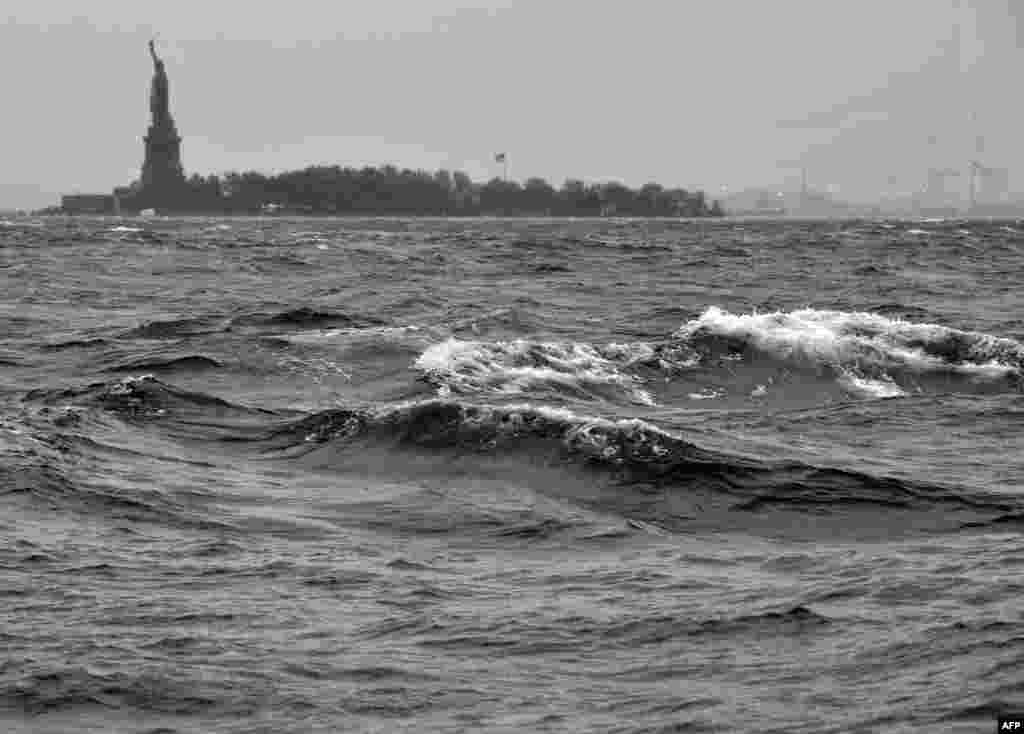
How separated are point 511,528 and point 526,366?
9.07 metres

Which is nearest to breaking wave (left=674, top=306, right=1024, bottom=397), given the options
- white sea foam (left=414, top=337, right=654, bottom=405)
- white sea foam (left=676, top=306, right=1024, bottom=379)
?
white sea foam (left=676, top=306, right=1024, bottom=379)

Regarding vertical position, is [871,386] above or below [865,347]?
below

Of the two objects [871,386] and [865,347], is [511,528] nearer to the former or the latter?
[871,386]

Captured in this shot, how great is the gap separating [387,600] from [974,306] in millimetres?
28114

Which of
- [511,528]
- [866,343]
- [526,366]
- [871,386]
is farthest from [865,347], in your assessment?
[511,528]

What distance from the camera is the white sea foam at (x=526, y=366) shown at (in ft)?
66.1

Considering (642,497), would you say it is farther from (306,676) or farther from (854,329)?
(854,329)

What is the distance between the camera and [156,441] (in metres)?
16.2

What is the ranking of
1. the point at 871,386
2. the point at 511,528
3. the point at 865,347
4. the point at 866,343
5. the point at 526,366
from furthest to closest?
the point at 866,343 < the point at 865,347 < the point at 526,366 < the point at 871,386 < the point at 511,528

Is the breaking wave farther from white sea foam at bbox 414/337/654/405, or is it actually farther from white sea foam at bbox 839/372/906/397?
white sea foam at bbox 414/337/654/405

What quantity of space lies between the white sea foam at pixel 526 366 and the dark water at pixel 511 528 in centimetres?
7

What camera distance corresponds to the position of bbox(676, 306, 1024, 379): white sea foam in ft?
73.9

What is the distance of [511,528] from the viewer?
12.6 m

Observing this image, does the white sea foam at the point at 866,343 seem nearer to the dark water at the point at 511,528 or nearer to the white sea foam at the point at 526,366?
the dark water at the point at 511,528
